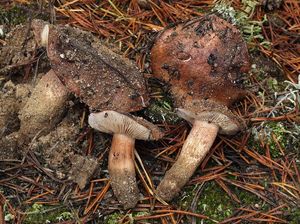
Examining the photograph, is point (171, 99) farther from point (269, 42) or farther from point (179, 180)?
point (269, 42)

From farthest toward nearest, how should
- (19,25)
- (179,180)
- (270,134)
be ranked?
(19,25), (270,134), (179,180)

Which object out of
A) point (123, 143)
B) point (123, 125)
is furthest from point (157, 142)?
point (123, 125)

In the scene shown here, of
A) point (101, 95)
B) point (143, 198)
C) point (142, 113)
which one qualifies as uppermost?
point (101, 95)

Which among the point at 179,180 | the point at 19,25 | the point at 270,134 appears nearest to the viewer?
the point at 179,180

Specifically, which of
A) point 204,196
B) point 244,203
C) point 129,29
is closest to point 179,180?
point 204,196

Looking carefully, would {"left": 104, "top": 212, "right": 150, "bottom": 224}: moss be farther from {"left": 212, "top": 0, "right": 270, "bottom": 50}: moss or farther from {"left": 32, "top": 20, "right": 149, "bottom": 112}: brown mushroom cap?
{"left": 212, "top": 0, "right": 270, "bottom": 50}: moss

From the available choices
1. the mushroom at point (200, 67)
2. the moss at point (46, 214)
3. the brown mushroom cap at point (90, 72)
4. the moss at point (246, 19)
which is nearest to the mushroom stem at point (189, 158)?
the mushroom at point (200, 67)

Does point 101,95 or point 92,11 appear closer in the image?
point 101,95

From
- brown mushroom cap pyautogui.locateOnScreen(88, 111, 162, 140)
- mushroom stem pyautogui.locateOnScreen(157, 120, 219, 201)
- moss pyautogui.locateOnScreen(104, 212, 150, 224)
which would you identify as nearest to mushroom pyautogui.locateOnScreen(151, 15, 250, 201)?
mushroom stem pyautogui.locateOnScreen(157, 120, 219, 201)

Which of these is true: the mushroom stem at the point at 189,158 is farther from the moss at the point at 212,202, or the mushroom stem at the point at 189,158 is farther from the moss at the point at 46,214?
the moss at the point at 46,214
